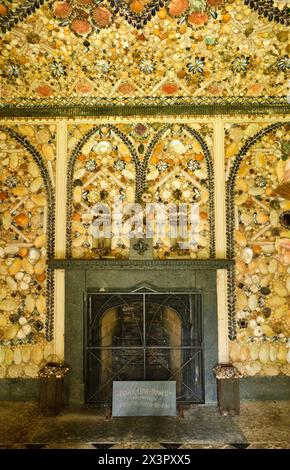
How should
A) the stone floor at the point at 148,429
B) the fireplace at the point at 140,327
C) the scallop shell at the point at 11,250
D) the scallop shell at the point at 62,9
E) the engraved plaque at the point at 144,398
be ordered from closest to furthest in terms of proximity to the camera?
the stone floor at the point at 148,429
the scallop shell at the point at 62,9
the engraved plaque at the point at 144,398
the fireplace at the point at 140,327
the scallop shell at the point at 11,250

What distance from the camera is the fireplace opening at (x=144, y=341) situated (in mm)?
3006

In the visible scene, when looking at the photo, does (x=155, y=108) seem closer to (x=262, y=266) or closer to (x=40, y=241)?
(x=40, y=241)

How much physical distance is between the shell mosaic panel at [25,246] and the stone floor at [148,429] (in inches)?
17.8

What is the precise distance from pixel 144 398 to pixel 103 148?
6.79ft

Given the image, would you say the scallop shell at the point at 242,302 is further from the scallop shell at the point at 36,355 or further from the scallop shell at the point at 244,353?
the scallop shell at the point at 36,355

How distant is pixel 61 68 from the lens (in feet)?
9.74

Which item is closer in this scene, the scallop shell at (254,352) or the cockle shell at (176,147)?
the scallop shell at (254,352)

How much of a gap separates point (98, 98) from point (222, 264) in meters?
1.76

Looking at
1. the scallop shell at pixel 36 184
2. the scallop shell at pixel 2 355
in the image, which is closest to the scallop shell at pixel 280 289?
the scallop shell at pixel 36 184
